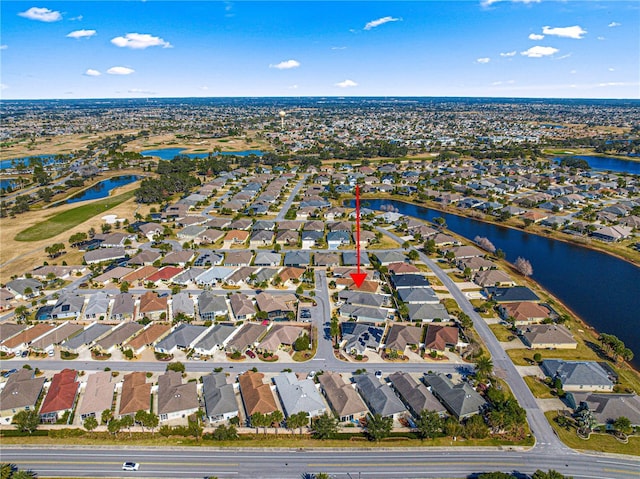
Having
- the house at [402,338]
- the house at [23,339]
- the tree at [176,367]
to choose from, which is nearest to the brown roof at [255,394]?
the tree at [176,367]

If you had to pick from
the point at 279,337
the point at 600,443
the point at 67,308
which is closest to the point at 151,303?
the point at 67,308

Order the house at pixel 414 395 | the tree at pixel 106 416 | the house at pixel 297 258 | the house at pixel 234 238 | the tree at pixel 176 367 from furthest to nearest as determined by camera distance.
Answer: the house at pixel 234 238 → the house at pixel 297 258 → the tree at pixel 176 367 → the house at pixel 414 395 → the tree at pixel 106 416

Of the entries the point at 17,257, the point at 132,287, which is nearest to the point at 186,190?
the point at 17,257

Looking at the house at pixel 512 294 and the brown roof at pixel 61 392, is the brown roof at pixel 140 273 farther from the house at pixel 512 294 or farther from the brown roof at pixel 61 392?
the house at pixel 512 294

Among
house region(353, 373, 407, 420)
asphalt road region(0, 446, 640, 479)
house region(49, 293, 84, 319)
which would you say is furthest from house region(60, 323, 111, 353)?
house region(353, 373, 407, 420)

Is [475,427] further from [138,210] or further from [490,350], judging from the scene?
[138,210]

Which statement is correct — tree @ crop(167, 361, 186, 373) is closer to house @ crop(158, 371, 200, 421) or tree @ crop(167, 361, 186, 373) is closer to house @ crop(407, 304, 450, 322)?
house @ crop(158, 371, 200, 421)

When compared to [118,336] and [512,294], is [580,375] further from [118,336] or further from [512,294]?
[118,336]
